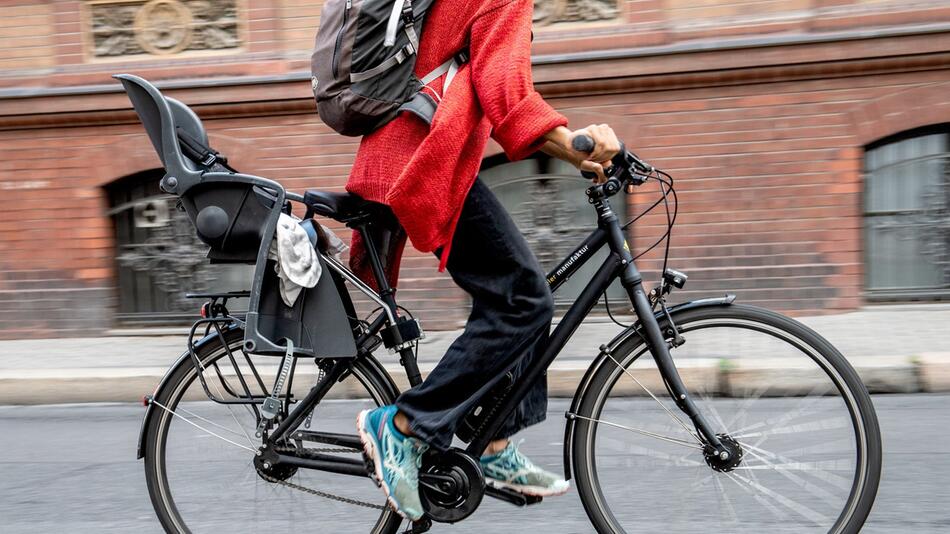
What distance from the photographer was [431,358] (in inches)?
A: 176

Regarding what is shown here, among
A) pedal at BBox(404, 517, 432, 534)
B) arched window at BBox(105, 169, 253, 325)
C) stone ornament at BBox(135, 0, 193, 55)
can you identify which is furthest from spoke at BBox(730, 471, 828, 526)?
stone ornament at BBox(135, 0, 193, 55)

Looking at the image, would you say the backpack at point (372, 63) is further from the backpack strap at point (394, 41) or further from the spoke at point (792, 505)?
the spoke at point (792, 505)

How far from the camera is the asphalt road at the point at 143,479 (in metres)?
3.54

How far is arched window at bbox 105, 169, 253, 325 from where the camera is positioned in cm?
827

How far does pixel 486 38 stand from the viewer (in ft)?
8.68

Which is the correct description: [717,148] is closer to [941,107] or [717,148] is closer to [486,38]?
[941,107]

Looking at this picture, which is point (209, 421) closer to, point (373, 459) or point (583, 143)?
point (373, 459)

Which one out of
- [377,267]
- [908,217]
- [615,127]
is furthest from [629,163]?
[908,217]

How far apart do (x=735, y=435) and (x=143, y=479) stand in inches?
111

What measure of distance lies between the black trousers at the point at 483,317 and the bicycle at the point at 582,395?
0.32 ft

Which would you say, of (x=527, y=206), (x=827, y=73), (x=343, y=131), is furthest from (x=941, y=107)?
(x=343, y=131)

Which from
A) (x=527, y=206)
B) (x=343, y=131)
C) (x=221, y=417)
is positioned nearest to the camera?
(x=343, y=131)

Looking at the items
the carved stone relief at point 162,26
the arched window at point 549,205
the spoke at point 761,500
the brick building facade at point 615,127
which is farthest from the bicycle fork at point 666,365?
the carved stone relief at point 162,26

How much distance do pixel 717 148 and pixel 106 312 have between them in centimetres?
515
